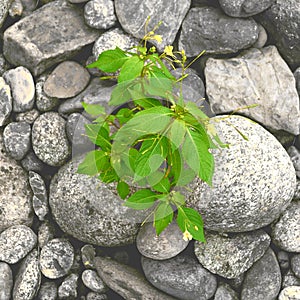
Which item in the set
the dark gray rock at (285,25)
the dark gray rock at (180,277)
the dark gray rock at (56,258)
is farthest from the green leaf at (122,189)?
the dark gray rock at (285,25)

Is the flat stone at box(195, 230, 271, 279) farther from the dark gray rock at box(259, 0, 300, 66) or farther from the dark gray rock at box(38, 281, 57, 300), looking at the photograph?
the dark gray rock at box(259, 0, 300, 66)

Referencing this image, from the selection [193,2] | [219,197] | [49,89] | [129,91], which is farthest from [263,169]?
[49,89]

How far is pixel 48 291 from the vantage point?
329 centimetres

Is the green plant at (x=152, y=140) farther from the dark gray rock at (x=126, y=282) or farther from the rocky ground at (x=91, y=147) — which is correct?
the dark gray rock at (x=126, y=282)

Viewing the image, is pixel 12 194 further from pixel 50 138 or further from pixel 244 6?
pixel 244 6

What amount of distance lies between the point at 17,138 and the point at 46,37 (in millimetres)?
654

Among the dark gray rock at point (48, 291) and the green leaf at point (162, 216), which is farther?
the dark gray rock at point (48, 291)

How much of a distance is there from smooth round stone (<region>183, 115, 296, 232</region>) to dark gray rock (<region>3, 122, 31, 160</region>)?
1065 mm

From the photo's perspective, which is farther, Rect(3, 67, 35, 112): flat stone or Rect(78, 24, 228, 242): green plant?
Rect(3, 67, 35, 112): flat stone

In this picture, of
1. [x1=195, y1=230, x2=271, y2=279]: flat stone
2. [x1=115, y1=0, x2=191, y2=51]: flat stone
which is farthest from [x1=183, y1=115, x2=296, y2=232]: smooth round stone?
[x1=115, y1=0, x2=191, y2=51]: flat stone

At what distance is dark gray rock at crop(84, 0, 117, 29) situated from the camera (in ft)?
10.6

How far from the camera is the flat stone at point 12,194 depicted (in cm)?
336

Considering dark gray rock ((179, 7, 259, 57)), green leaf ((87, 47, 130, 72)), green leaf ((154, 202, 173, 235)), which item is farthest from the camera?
dark gray rock ((179, 7, 259, 57))

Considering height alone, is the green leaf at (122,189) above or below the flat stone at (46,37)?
below
